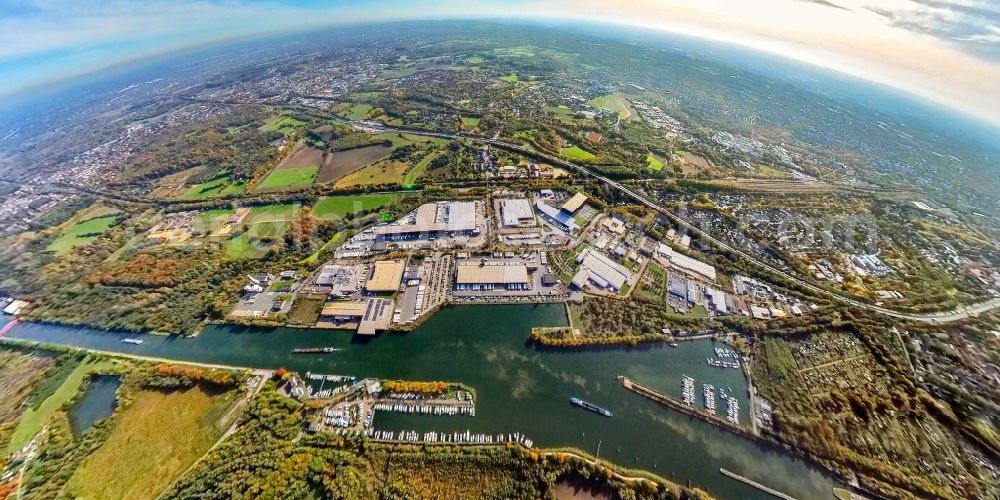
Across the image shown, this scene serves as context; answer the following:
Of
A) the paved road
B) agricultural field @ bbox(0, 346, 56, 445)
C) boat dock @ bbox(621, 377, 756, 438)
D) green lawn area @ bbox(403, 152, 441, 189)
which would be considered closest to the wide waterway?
boat dock @ bbox(621, 377, 756, 438)

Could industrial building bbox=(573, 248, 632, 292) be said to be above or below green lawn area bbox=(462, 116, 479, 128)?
below

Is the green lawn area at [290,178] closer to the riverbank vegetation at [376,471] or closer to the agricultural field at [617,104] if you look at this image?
the riverbank vegetation at [376,471]

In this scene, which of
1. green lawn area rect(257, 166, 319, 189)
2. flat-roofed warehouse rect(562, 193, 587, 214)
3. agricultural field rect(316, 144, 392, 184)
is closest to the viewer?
flat-roofed warehouse rect(562, 193, 587, 214)

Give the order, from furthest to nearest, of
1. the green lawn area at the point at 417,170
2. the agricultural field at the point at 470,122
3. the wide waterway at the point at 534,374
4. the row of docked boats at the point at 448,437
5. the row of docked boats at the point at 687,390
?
1. the agricultural field at the point at 470,122
2. the green lawn area at the point at 417,170
3. the row of docked boats at the point at 687,390
4. the row of docked boats at the point at 448,437
5. the wide waterway at the point at 534,374

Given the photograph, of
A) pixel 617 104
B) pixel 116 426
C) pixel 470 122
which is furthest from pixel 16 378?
pixel 617 104

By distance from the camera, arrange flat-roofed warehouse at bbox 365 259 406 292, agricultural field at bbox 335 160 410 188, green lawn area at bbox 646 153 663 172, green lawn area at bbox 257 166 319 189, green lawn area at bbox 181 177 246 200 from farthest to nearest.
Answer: green lawn area at bbox 646 153 663 172 < agricultural field at bbox 335 160 410 188 < green lawn area at bbox 257 166 319 189 < green lawn area at bbox 181 177 246 200 < flat-roofed warehouse at bbox 365 259 406 292

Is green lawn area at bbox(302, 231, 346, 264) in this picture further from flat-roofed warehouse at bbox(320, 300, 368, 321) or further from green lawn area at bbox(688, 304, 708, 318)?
green lawn area at bbox(688, 304, 708, 318)

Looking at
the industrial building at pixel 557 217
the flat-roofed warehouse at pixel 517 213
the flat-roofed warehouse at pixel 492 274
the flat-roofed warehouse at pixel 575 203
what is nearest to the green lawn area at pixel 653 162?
the flat-roofed warehouse at pixel 575 203

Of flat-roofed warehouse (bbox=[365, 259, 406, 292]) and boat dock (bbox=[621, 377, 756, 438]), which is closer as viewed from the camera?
boat dock (bbox=[621, 377, 756, 438])
